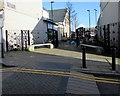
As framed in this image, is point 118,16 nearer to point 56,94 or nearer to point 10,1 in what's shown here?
point 10,1

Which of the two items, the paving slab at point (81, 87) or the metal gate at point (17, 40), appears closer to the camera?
the paving slab at point (81, 87)

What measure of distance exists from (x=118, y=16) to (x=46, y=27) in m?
16.3

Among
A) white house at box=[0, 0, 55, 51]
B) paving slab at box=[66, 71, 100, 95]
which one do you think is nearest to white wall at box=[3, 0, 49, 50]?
white house at box=[0, 0, 55, 51]

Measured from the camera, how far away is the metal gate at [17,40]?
13.8 m

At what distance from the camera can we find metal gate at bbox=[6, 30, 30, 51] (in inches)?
544

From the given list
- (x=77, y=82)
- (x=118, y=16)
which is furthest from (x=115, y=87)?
(x=118, y=16)

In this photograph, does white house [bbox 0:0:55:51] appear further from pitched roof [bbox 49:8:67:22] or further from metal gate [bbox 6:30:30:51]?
pitched roof [bbox 49:8:67:22]

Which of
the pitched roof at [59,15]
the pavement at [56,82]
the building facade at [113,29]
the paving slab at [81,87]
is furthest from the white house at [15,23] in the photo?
the pitched roof at [59,15]

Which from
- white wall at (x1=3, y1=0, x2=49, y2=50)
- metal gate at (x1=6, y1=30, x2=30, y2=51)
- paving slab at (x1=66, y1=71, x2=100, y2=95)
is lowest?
paving slab at (x1=66, y1=71, x2=100, y2=95)

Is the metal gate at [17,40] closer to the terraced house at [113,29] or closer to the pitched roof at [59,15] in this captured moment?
the terraced house at [113,29]

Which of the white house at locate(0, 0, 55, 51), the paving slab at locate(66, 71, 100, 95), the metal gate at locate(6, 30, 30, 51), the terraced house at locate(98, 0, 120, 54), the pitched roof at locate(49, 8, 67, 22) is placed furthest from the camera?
the pitched roof at locate(49, 8, 67, 22)

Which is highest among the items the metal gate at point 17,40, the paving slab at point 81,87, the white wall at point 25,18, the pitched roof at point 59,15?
the pitched roof at point 59,15

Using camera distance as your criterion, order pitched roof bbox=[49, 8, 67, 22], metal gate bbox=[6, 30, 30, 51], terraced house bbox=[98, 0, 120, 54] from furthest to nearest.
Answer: pitched roof bbox=[49, 8, 67, 22], metal gate bbox=[6, 30, 30, 51], terraced house bbox=[98, 0, 120, 54]

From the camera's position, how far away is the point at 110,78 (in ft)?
18.8
